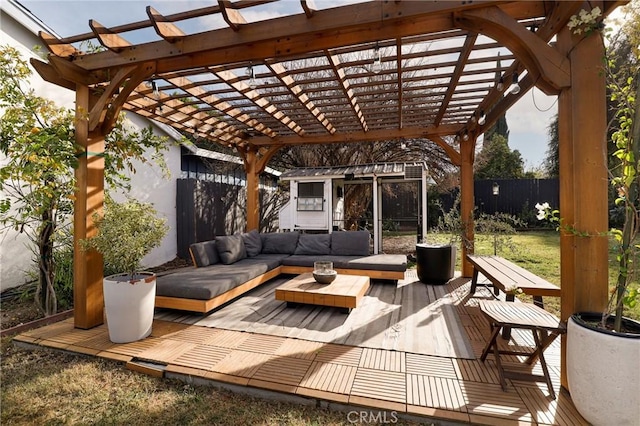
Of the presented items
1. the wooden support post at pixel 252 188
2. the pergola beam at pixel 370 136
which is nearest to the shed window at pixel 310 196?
the wooden support post at pixel 252 188

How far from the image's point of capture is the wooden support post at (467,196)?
6.00m

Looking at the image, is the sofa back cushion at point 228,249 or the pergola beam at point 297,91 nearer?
the pergola beam at point 297,91

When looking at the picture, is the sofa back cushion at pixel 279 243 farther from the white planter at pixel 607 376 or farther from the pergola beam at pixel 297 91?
the white planter at pixel 607 376

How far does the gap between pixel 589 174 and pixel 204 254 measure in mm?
5065

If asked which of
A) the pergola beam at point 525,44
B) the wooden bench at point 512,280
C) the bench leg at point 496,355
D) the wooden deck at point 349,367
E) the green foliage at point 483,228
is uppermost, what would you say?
the pergola beam at point 525,44

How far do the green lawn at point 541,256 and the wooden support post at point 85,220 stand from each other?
5221 mm

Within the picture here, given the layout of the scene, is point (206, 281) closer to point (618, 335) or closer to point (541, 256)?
point (618, 335)

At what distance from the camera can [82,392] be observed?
2400 mm

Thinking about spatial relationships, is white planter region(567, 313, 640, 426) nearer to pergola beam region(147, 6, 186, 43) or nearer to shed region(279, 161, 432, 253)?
pergola beam region(147, 6, 186, 43)

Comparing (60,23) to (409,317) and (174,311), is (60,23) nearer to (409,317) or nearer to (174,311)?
(174,311)

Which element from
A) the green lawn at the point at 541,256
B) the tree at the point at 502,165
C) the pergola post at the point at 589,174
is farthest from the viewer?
the tree at the point at 502,165

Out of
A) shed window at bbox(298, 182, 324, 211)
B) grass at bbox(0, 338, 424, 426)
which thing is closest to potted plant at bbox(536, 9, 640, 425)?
grass at bbox(0, 338, 424, 426)

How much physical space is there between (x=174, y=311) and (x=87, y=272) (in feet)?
3.76

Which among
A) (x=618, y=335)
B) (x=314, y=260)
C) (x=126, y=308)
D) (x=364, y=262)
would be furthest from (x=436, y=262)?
(x=126, y=308)
